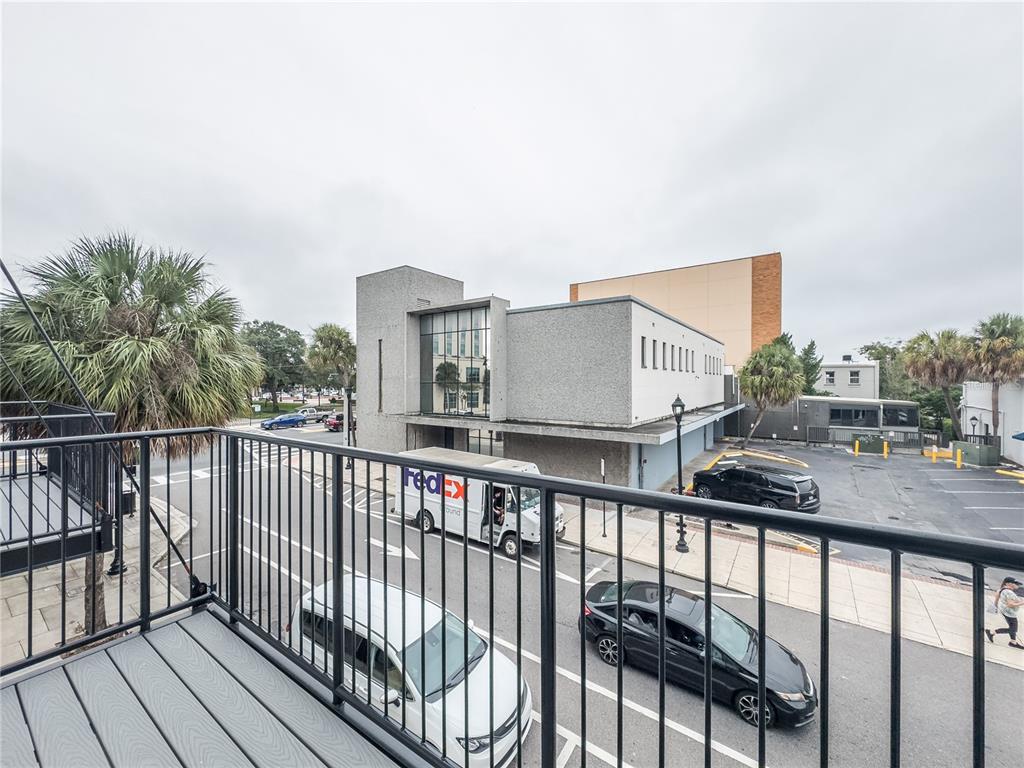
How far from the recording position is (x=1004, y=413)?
19625mm

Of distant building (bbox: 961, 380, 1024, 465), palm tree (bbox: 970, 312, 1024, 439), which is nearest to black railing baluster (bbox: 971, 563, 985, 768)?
distant building (bbox: 961, 380, 1024, 465)

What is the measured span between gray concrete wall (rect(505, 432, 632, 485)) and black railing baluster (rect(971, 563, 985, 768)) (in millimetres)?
12771

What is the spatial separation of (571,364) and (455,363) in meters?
4.76

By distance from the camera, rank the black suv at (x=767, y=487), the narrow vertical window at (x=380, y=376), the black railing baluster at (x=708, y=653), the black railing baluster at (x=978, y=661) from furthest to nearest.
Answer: the narrow vertical window at (x=380, y=376), the black suv at (x=767, y=487), the black railing baluster at (x=708, y=653), the black railing baluster at (x=978, y=661)

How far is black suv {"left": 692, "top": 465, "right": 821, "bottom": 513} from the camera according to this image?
11227 mm

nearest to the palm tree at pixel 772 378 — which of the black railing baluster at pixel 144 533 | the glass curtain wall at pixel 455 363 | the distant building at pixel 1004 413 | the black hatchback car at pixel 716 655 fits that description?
the distant building at pixel 1004 413

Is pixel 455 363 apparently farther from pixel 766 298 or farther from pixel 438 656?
pixel 766 298

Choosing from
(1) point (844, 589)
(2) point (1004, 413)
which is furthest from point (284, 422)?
(2) point (1004, 413)

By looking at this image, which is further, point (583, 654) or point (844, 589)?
point (844, 589)

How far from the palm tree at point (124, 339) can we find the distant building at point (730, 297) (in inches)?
1243

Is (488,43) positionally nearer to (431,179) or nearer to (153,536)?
(431,179)

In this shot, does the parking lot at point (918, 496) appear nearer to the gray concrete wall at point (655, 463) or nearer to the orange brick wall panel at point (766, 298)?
the gray concrete wall at point (655, 463)

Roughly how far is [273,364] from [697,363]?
37.8 metres

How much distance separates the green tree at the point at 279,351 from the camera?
40438 millimetres
